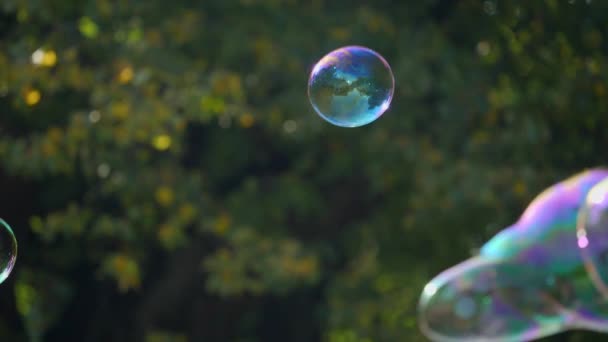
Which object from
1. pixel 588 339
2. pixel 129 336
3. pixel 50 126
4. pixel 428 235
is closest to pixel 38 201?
pixel 50 126

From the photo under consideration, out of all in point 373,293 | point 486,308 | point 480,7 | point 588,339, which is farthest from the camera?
point 373,293

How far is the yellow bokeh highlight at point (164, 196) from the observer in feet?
16.6

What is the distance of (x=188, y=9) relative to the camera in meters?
5.58

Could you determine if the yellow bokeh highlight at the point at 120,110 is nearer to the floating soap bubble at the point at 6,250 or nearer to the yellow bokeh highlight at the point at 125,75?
the yellow bokeh highlight at the point at 125,75

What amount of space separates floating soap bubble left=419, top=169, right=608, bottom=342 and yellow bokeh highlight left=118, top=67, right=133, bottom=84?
1.89 meters

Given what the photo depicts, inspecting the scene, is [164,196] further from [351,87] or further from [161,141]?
[351,87]

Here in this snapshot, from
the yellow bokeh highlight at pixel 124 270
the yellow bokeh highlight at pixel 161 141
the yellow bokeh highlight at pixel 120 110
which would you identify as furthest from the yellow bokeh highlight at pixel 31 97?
the yellow bokeh highlight at pixel 124 270

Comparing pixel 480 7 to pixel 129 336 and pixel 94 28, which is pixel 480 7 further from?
pixel 129 336

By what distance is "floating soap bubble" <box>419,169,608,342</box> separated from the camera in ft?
11.7

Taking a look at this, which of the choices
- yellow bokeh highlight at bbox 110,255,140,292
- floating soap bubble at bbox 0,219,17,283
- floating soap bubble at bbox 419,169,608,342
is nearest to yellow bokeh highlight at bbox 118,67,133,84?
yellow bokeh highlight at bbox 110,255,140,292

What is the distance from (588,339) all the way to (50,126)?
3.23 m

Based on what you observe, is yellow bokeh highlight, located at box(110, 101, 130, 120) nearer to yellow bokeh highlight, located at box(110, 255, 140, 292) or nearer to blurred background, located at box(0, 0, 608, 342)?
blurred background, located at box(0, 0, 608, 342)

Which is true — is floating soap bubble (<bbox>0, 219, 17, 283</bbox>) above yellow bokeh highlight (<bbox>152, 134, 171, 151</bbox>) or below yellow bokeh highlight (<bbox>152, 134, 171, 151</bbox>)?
above

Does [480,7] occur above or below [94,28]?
above
